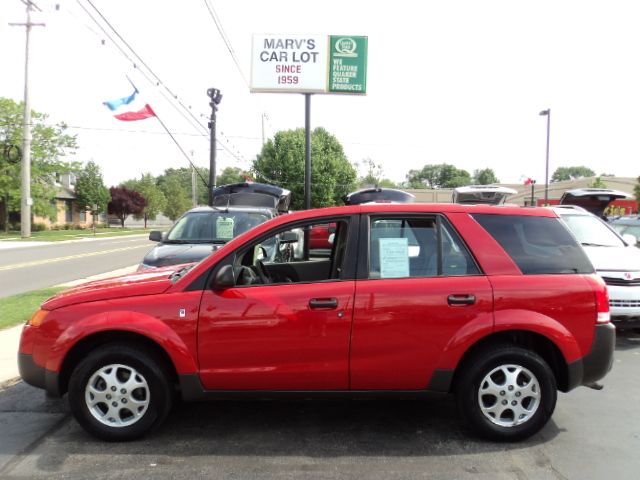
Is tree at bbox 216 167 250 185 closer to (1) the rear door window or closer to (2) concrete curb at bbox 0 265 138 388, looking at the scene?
(2) concrete curb at bbox 0 265 138 388

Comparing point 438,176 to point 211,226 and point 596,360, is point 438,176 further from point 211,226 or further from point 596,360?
point 596,360

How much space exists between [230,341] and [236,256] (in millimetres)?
643

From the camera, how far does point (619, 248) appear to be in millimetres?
7496

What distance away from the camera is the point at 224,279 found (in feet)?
11.9

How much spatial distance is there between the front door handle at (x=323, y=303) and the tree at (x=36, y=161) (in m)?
42.1

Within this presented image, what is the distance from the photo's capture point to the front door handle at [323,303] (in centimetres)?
365

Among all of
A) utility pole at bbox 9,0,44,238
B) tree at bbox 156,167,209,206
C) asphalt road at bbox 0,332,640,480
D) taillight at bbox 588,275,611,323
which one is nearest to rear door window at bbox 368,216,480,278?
taillight at bbox 588,275,611,323

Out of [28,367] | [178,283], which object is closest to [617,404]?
[178,283]

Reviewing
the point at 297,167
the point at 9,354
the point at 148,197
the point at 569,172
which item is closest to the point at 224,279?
the point at 9,354

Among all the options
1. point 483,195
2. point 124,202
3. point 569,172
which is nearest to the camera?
point 483,195

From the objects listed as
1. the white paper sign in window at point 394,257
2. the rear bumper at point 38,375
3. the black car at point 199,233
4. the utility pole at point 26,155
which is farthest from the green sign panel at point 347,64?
the utility pole at point 26,155

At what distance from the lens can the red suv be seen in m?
3.66

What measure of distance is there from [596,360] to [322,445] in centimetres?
217

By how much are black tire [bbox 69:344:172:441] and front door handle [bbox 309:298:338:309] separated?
4.09 ft
